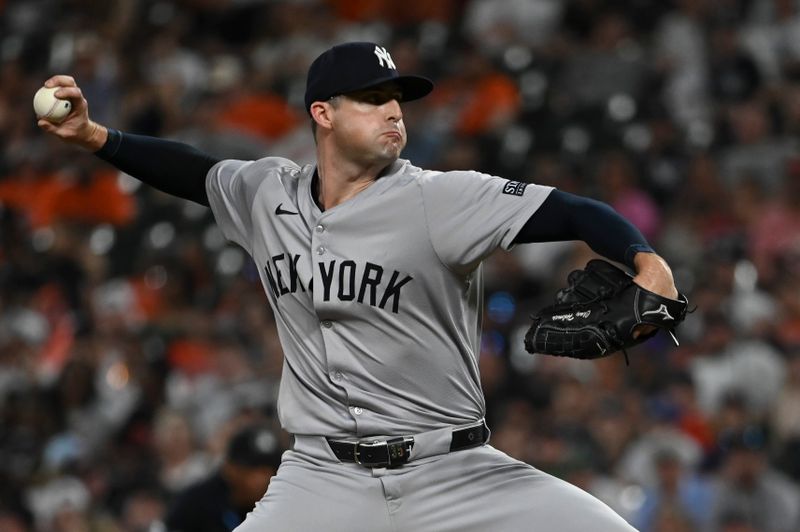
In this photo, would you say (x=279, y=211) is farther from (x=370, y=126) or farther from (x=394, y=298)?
(x=394, y=298)

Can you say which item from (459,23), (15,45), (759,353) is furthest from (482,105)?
(15,45)

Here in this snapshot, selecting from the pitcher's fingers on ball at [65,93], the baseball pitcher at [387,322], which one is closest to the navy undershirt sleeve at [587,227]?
the baseball pitcher at [387,322]

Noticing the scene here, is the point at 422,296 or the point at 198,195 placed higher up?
the point at 198,195

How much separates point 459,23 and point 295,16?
141cm

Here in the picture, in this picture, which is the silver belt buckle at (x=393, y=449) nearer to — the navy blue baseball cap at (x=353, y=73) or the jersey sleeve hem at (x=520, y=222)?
the jersey sleeve hem at (x=520, y=222)

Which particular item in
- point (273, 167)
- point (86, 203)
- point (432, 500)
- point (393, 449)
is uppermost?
point (273, 167)

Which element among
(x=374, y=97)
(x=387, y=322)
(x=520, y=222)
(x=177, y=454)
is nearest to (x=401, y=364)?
(x=387, y=322)

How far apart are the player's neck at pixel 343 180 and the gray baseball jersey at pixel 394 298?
0.06 m

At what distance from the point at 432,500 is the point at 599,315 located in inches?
28.3

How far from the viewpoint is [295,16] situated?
39.9 ft

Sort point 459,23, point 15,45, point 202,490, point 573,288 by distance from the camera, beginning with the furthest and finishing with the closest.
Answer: point 15,45
point 459,23
point 202,490
point 573,288

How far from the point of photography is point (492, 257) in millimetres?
8680

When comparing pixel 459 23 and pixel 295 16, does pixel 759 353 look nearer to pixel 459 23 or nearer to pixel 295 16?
pixel 459 23

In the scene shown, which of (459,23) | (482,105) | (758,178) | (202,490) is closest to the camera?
(202,490)
